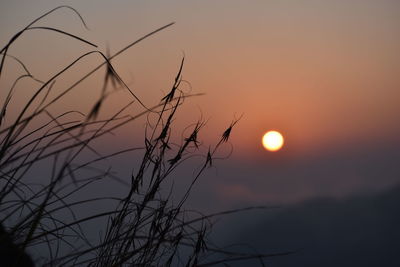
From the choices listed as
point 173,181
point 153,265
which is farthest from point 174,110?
point 153,265

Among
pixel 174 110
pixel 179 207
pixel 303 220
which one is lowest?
pixel 179 207

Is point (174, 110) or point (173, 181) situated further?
point (173, 181)

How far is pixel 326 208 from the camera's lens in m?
180

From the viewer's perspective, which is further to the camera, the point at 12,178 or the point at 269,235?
the point at 269,235

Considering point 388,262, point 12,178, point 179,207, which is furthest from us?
point 388,262

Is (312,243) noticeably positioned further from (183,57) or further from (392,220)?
(183,57)

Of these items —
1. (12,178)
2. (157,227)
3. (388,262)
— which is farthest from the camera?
(388,262)

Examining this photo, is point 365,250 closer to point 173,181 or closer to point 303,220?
point 303,220

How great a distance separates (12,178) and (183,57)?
0.55m

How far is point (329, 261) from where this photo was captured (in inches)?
6988

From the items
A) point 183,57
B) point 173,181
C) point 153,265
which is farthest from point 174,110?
point 153,265

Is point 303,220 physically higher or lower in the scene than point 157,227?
higher

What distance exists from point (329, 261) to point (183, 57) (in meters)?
187

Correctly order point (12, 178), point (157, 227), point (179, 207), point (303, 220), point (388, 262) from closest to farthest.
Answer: point (12, 178), point (157, 227), point (179, 207), point (388, 262), point (303, 220)
